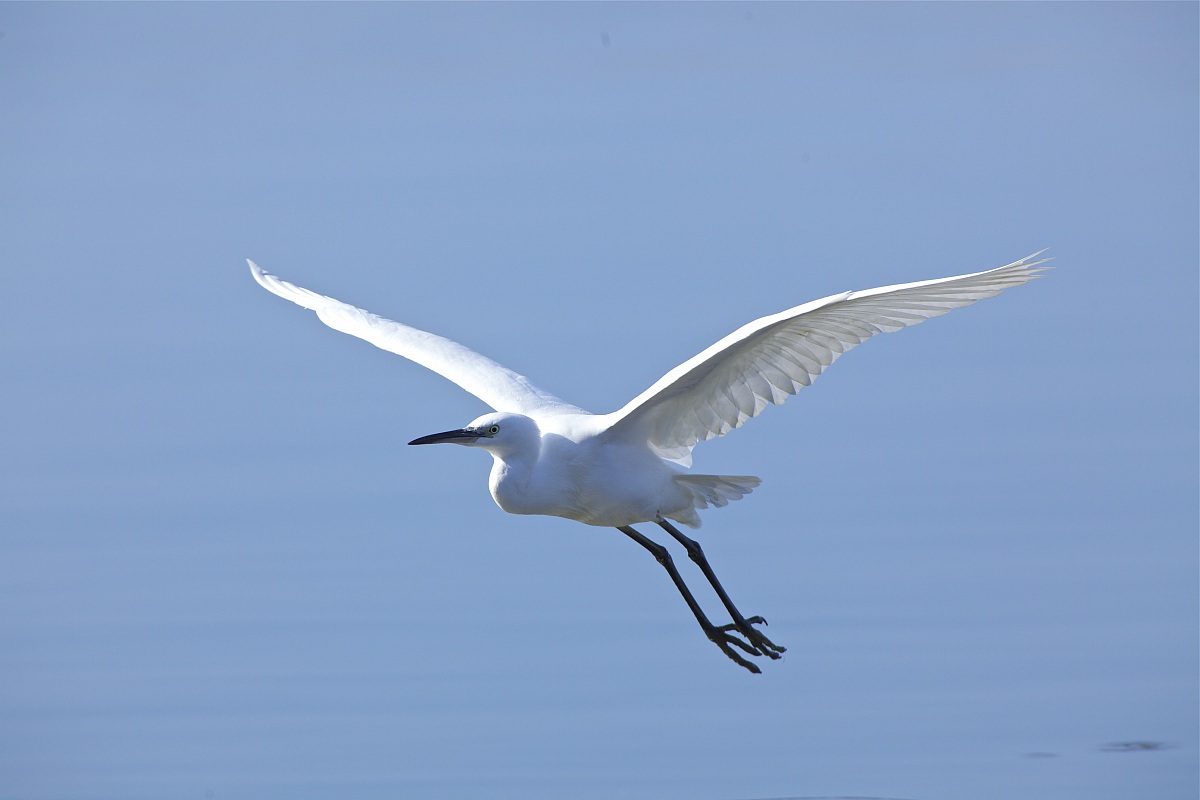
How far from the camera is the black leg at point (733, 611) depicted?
886 cm

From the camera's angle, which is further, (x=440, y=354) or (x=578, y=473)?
(x=440, y=354)

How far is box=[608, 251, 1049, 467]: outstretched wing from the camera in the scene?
740 centimetres

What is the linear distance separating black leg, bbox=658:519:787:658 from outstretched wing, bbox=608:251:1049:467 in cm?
40

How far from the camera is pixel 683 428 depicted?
8.68 meters

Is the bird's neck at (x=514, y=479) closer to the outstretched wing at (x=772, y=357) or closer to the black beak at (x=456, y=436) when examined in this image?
the black beak at (x=456, y=436)

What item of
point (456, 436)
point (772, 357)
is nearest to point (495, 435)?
point (456, 436)

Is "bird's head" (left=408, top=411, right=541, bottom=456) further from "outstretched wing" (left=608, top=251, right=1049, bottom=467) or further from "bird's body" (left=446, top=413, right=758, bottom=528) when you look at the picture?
"outstretched wing" (left=608, top=251, right=1049, bottom=467)

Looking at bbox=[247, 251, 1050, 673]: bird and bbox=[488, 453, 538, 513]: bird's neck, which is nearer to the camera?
bbox=[247, 251, 1050, 673]: bird

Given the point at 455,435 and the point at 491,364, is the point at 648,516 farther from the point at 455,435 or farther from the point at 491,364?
the point at 491,364

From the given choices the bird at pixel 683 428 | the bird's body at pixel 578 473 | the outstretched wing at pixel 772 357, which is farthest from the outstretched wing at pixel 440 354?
the outstretched wing at pixel 772 357

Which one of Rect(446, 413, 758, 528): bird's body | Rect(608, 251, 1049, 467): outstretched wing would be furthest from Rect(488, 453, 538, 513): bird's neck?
Rect(608, 251, 1049, 467): outstretched wing

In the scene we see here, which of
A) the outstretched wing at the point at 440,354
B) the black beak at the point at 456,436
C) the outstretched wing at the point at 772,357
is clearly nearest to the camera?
the outstretched wing at the point at 772,357

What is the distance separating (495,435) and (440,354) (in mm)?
1824

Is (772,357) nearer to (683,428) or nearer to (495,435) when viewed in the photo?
(683,428)
